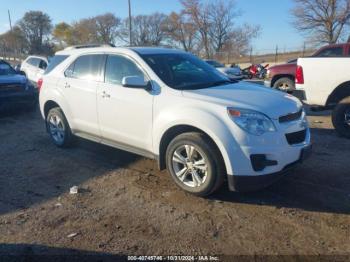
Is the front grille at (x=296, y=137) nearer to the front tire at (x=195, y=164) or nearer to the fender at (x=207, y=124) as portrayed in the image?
the fender at (x=207, y=124)

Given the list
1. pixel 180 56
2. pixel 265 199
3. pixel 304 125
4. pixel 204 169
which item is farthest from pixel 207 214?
pixel 180 56

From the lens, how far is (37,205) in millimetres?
4395

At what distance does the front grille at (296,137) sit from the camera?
13.9 ft

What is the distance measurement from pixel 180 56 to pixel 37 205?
2.93 m

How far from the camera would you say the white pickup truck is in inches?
270

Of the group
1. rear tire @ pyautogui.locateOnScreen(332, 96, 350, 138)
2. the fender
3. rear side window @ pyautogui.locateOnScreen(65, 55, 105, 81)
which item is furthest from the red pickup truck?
the fender

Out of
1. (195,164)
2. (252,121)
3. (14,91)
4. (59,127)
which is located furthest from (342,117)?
(14,91)

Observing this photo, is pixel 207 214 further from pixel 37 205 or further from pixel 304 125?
pixel 37 205

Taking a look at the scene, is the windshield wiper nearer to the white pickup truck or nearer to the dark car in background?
the white pickup truck

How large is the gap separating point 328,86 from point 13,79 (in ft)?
25.8

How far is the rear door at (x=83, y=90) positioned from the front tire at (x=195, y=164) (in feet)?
5.50

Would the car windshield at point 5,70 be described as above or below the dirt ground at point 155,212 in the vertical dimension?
above

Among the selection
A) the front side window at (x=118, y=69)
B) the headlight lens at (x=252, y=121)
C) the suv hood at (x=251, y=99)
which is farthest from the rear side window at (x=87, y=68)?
the headlight lens at (x=252, y=121)

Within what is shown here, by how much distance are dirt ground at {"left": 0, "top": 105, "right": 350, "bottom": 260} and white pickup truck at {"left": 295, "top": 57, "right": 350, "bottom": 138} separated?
4.22ft
